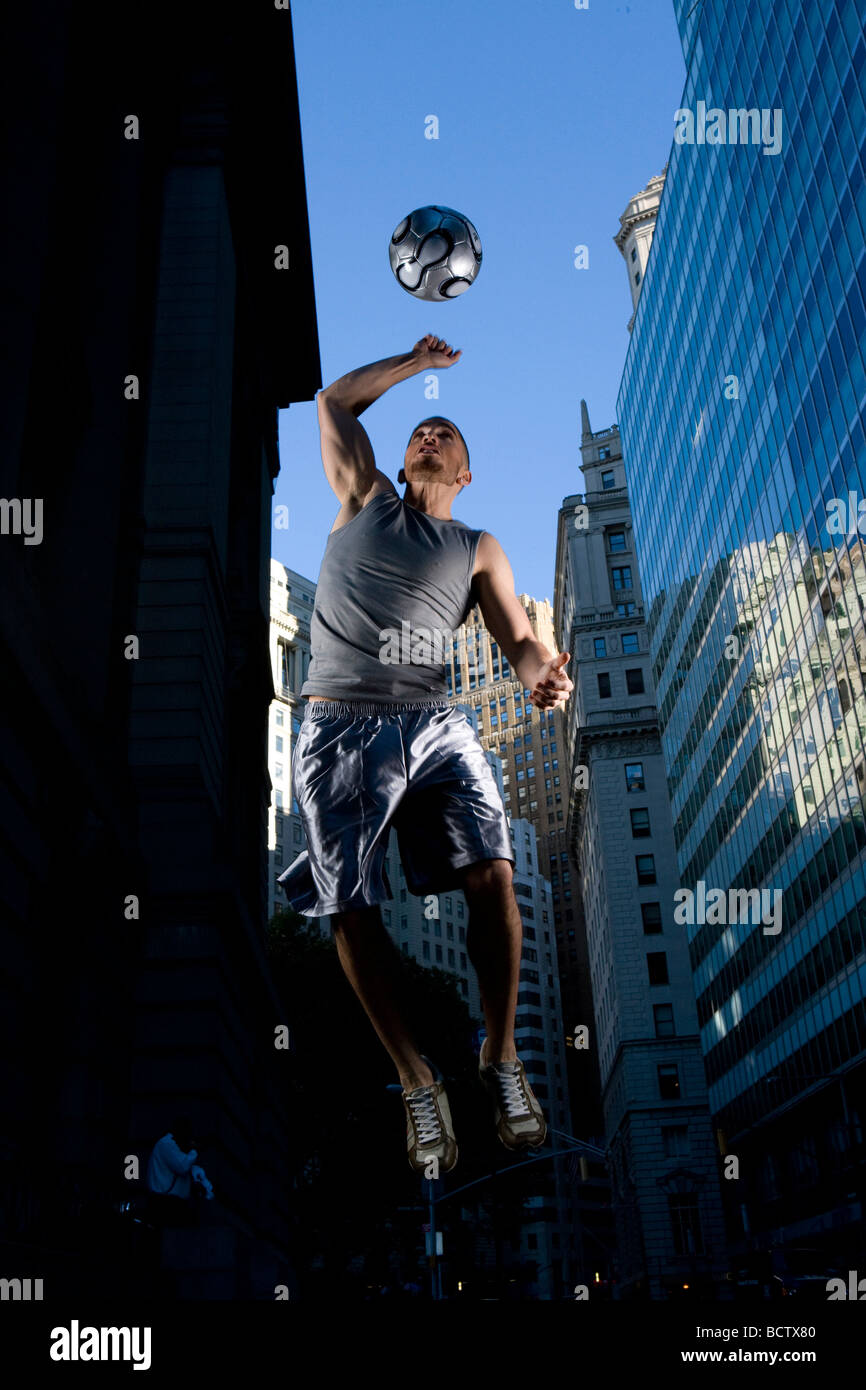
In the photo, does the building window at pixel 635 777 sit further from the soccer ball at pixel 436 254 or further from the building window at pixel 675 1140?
the soccer ball at pixel 436 254

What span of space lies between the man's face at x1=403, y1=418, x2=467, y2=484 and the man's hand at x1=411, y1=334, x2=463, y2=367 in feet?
0.84

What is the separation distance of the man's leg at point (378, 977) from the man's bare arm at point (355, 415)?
169 centimetres

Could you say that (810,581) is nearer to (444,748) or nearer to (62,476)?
(62,476)

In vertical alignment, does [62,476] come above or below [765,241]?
below

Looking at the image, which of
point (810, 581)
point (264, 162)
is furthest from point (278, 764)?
point (264, 162)

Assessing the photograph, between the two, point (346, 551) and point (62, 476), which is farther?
point (62, 476)

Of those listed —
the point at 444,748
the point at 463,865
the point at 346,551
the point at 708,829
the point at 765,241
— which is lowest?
the point at 463,865

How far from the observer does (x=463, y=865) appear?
398 centimetres

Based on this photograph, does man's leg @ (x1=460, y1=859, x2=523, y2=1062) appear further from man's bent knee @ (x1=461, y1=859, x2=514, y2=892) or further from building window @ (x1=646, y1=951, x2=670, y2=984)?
building window @ (x1=646, y1=951, x2=670, y2=984)

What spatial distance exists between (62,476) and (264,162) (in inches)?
730

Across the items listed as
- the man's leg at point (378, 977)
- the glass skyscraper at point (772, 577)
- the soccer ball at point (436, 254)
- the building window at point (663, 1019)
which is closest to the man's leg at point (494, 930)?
the man's leg at point (378, 977)

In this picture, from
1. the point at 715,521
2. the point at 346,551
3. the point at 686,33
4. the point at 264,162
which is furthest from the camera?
the point at 686,33

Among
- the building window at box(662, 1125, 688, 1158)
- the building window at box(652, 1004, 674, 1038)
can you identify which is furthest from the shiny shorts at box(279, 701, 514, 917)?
the building window at box(652, 1004, 674, 1038)

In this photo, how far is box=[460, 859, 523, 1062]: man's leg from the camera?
3.92 m
